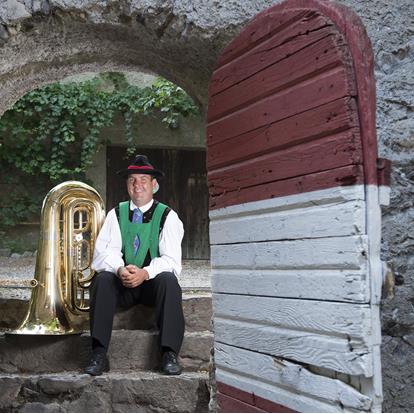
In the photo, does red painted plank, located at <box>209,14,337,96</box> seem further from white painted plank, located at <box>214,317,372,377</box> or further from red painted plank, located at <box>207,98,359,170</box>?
white painted plank, located at <box>214,317,372,377</box>

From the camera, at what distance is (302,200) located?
69.9 inches

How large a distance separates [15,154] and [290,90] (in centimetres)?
533

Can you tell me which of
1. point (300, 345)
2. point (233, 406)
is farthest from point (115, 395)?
point (300, 345)

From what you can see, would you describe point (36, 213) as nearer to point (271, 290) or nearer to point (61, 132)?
point (61, 132)

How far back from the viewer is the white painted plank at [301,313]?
1.55m

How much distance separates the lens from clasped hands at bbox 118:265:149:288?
304 cm

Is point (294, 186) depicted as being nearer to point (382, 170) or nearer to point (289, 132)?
point (289, 132)

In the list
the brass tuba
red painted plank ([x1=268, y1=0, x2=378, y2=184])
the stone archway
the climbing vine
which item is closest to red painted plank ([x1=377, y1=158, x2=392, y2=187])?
red painted plank ([x1=268, y1=0, x2=378, y2=184])

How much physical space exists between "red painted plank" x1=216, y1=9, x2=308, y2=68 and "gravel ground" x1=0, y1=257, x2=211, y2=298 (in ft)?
7.20

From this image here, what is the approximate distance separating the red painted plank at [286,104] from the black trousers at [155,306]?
40.7 inches

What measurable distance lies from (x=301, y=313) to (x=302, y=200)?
12.4 inches

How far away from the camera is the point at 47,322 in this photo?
125 inches

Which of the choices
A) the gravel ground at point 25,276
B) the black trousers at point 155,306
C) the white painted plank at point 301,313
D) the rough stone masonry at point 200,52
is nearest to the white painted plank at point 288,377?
the white painted plank at point 301,313

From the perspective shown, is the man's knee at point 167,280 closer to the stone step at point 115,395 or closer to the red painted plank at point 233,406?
the stone step at point 115,395
